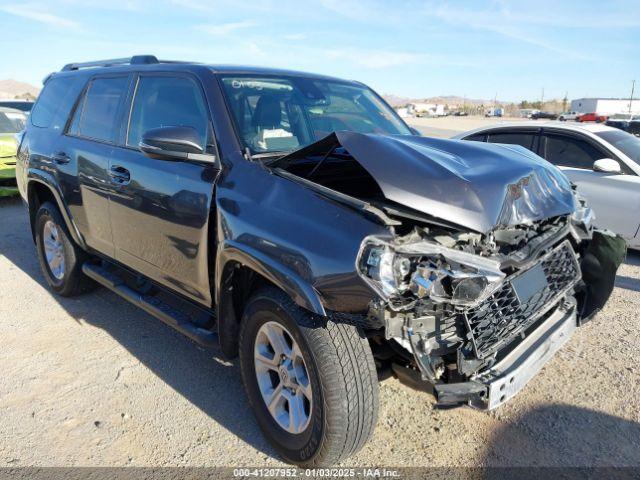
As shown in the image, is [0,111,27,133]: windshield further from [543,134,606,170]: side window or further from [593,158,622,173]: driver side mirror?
[593,158,622,173]: driver side mirror

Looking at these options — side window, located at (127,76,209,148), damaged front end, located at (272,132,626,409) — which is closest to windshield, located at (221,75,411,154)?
side window, located at (127,76,209,148)

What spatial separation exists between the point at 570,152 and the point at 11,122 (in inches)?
417

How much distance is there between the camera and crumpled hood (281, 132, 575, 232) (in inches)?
93.5

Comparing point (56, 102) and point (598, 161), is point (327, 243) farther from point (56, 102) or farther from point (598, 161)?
point (598, 161)

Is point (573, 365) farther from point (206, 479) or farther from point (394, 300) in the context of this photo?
point (206, 479)

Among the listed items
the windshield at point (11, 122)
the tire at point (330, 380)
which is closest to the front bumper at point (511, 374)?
the tire at point (330, 380)

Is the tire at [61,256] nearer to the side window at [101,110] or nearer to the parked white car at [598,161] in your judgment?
the side window at [101,110]

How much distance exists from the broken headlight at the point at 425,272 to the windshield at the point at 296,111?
3.82ft

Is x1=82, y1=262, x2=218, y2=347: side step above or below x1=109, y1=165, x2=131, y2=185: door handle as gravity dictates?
below

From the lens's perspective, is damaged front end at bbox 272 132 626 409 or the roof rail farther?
the roof rail

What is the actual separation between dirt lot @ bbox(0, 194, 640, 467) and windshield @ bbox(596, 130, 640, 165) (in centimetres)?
269

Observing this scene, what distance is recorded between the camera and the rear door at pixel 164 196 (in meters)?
3.07

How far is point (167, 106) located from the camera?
3506 millimetres

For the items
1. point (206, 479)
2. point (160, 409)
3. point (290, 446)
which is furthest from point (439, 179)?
point (160, 409)
